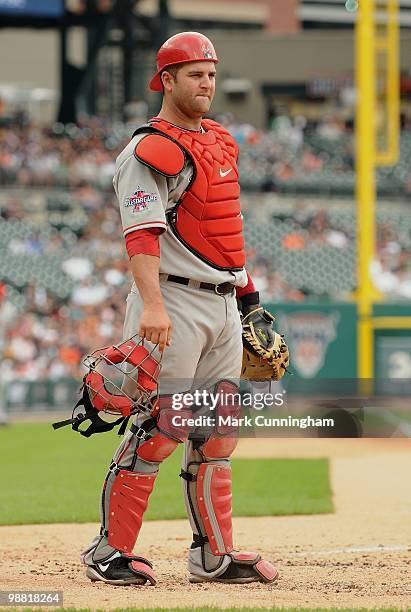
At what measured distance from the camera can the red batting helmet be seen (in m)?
4.29

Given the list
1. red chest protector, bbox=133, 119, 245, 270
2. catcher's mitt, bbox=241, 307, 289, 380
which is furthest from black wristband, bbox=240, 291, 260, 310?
red chest protector, bbox=133, 119, 245, 270

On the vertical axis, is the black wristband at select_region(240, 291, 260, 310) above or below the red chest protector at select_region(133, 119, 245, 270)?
below

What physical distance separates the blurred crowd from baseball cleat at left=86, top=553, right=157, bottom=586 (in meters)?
11.3

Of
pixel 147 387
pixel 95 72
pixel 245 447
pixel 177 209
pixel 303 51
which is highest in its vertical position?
pixel 303 51

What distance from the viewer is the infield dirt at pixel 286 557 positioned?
413 centimetres

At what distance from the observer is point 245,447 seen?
11281 millimetres

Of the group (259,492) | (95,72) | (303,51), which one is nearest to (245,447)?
(259,492)

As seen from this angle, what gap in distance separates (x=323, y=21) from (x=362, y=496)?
28.7 m

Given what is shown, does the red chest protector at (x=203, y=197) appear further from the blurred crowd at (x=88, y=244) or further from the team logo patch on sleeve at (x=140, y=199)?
the blurred crowd at (x=88, y=244)

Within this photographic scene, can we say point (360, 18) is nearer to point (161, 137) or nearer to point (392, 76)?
point (392, 76)

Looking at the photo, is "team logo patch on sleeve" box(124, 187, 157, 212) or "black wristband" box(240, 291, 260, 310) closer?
"team logo patch on sleeve" box(124, 187, 157, 212)

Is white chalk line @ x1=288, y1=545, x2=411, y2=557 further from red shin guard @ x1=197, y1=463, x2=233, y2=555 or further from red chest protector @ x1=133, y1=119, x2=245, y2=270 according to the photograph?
red chest protector @ x1=133, y1=119, x2=245, y2=270

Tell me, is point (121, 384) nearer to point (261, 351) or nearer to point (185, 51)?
point (261, 351)

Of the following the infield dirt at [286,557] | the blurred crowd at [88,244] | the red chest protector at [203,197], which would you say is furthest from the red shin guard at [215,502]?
the blurred crowd at [88,244]
